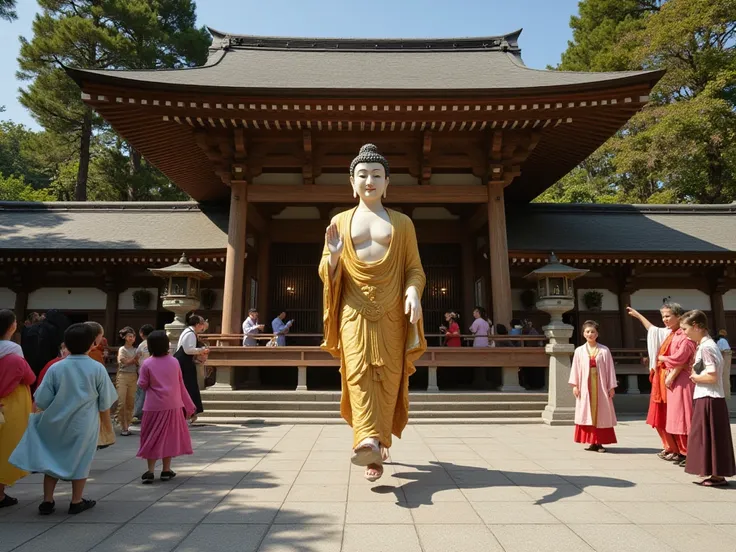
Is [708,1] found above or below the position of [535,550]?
above

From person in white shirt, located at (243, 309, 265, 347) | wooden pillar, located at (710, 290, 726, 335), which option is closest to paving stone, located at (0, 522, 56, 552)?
person in white shirt, located at (243, 309, 265, 347)

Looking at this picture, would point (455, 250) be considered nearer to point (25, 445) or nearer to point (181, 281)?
point (181, 281)

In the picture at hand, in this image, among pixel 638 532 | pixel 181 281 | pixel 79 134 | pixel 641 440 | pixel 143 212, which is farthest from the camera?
pixel 79 134

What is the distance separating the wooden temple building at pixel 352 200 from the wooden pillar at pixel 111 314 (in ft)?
0.12

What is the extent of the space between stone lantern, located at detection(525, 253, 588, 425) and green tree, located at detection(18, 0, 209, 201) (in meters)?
22.9

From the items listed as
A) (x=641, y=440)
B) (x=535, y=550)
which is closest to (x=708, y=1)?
(x=641, y=440)

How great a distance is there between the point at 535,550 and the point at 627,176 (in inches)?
1097

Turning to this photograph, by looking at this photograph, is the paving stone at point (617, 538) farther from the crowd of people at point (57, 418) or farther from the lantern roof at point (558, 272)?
the lantern roof at point (558, 272)

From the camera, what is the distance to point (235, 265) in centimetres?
971

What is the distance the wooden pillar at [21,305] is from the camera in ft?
38.7

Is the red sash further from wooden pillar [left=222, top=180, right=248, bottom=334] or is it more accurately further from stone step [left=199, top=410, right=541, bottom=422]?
wooden pillar [left=222, top=180, right=248, bottom=334]

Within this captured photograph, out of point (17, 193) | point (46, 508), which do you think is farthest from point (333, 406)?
point (17, 193)

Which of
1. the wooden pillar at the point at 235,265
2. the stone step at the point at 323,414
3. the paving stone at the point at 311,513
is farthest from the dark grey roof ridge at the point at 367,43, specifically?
the paving stone at the point at 311,513

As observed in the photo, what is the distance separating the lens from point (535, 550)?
259cm
